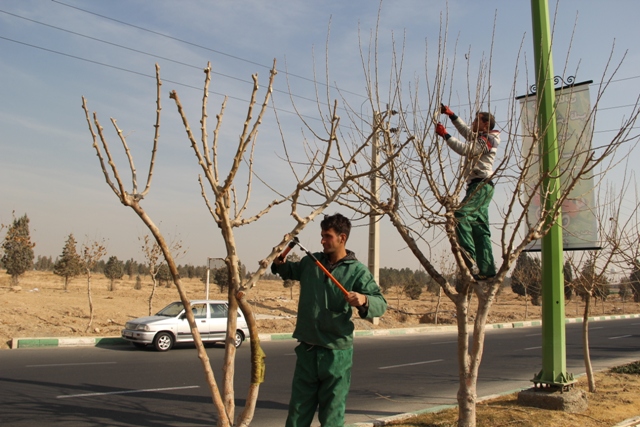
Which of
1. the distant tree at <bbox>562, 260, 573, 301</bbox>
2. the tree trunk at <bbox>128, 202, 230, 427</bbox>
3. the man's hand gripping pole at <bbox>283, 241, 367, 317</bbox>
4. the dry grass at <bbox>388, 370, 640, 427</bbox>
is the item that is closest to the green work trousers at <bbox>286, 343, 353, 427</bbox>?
the man's hand gripping pole at <bbox>283, 241, 367, 317</bbox>

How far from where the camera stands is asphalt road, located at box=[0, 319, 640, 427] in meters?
7.32

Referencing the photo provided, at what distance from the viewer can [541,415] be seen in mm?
5957

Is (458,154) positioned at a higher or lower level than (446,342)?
higher

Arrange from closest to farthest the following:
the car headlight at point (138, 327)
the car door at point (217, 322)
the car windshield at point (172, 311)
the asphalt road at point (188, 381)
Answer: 1. the asphalt road at point (188, 381)
2. the car headlight at point (138, 327)
3. the car windshield at point (172, 311)
4. the car door at point (217, 322)

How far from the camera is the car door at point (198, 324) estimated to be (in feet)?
52.0

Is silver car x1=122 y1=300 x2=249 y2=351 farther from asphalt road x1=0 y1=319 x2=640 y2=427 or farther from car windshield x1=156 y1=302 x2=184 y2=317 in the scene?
asphalt road x1=0 y1=319 x2=640 y2=427

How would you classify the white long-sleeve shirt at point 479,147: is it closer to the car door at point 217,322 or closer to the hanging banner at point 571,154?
the hanging banner at point 571,154

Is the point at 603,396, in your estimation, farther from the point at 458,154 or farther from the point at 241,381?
the point at 241,381

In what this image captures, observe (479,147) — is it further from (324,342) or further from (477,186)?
(324,342)

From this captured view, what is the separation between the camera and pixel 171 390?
9094mm

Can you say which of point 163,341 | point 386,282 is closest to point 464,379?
point 163,341

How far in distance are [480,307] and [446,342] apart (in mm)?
14824

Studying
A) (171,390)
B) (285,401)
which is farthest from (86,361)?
(285,401)

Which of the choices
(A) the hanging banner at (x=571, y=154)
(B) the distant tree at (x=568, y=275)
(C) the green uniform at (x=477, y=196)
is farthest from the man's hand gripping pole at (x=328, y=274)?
(B) the distant tree at (x=568, y=275)
